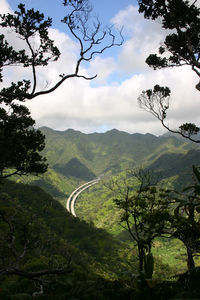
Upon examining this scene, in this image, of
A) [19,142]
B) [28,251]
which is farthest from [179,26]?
[28,251]

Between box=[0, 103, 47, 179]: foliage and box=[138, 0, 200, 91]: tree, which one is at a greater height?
box=[138, 0, 200, 91]: tree

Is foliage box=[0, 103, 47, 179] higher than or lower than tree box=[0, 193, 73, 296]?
higher

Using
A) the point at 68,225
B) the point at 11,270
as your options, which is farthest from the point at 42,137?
the point at 68,225

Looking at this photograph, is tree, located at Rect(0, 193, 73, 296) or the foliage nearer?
tree, located at Rect(0, 193, 73, 296)

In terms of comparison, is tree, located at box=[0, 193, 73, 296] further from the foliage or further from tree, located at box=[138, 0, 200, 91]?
tree, located at box=[138, 0, 200, 91]

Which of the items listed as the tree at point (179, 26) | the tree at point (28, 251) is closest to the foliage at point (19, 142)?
the tree at point (28, 251)

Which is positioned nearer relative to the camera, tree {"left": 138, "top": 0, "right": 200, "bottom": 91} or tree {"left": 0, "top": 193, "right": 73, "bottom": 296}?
tree {"left": 0, "top": 193, "right": 73, "bottom": 296}

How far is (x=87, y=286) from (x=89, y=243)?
121 meters

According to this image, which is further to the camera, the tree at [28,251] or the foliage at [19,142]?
the foliage at [19,142]

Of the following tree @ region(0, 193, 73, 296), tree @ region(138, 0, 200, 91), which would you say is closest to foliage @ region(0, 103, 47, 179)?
tree @ region(0, 193, 73, 296)

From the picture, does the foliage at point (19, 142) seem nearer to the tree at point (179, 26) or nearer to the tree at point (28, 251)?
the tree at point (28, 251)

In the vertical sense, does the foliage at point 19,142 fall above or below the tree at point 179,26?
below

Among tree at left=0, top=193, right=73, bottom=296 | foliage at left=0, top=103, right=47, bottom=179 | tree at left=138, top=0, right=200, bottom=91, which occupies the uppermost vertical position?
tree at left=138, top=0, right=200, bottom=91

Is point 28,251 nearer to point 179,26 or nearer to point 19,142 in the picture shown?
point 19,142
